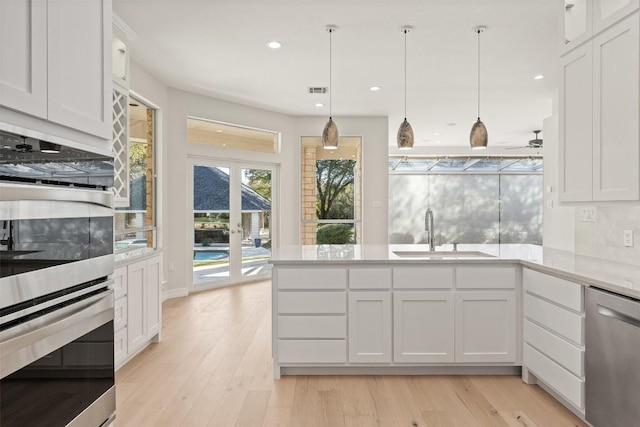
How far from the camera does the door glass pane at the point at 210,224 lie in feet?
20.1

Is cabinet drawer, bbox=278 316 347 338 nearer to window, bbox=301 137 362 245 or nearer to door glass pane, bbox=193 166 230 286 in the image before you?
door glass pane, bbox=193 166 230 286

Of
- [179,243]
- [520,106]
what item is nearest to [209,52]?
[179,243]

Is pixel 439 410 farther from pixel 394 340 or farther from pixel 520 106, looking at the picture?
pixel 520 106

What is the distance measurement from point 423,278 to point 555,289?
808 mm

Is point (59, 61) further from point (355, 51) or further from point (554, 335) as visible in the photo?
point (355, 51)

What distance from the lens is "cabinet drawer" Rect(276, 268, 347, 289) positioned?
2.92m

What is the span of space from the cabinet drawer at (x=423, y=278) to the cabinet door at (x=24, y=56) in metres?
2.36

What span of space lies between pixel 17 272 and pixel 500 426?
7.90 ft

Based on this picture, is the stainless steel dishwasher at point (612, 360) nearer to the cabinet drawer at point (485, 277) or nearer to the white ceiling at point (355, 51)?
the cabinet drawer at point (485, 277)

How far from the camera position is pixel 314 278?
2.92 meters

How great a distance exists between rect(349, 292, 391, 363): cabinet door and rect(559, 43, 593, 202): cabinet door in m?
1.40

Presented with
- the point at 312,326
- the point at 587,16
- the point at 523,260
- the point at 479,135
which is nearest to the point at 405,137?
the point at 479,135

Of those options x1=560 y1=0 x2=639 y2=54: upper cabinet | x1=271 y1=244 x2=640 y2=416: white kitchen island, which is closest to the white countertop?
x1=271 y1=244 x2=640 y2=416: white kitchen island

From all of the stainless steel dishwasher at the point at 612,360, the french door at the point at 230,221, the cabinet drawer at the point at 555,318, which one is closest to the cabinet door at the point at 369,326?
the cabinet drawer at the point at 555,318
